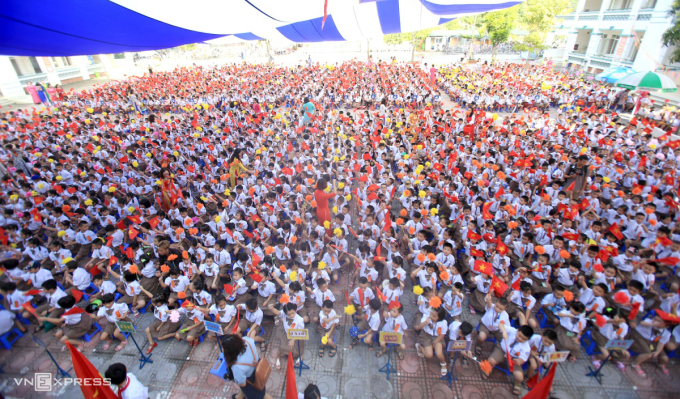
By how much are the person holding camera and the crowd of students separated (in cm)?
105

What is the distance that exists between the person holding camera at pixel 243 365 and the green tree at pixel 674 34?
83.8 feet

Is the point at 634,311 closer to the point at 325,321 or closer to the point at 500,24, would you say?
the point at 325,321

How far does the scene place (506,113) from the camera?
53.5 ft

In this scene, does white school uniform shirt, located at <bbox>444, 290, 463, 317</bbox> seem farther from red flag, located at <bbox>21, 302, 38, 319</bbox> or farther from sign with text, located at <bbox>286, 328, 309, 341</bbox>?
red flag, located at <bbox>21, 302, 38, 319</bbox>

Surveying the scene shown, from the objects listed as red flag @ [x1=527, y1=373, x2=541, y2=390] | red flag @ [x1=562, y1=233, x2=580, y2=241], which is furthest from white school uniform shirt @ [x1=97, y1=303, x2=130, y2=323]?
red flag @ [x1=562, y1=233, x2=580, y2=241]

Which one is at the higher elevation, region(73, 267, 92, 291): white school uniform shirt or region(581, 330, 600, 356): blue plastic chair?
region(73, 267, 92, 291): white school uniform shirt

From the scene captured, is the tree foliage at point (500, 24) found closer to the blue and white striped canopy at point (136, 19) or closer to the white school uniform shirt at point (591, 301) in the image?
the blue and white striped canopy at point (136, 19)

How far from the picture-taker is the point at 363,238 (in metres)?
6.03

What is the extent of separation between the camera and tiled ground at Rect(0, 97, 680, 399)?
4008mm

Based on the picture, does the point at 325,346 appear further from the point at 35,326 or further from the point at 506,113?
the point at 506,113

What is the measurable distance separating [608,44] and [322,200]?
29314 millimetres

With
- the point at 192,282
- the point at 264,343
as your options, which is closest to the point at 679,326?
the point at 264,343

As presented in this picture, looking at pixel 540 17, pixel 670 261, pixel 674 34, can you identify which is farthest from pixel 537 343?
pixel 540 17

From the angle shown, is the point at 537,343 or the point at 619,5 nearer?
the point at 537,343
